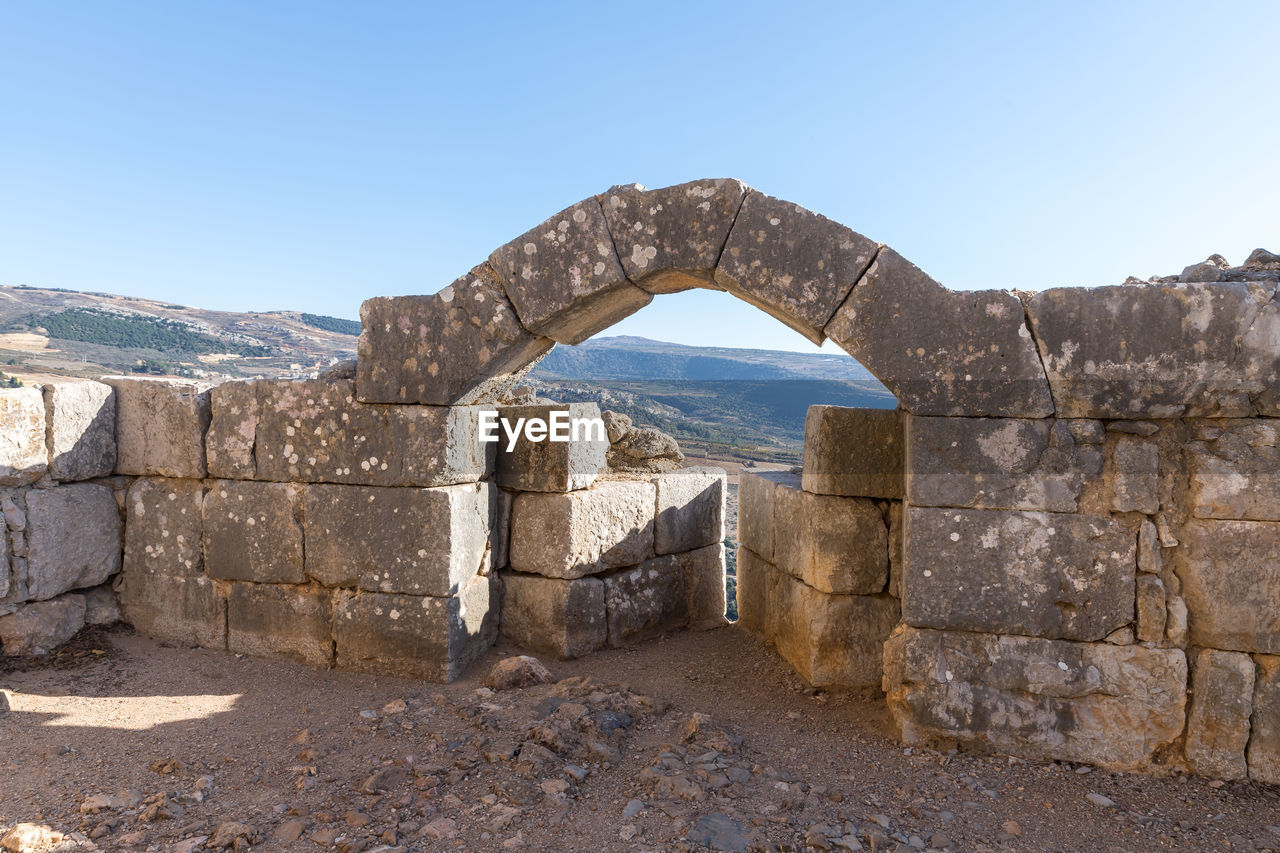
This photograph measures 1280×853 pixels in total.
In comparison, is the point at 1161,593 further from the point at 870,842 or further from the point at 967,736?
the point at 870,842

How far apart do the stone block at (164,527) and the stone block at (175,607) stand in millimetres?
58

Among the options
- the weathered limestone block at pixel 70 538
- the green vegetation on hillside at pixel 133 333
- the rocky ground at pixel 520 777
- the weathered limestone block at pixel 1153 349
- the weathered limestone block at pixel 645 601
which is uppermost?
the green vegetation on hillside at pixel 133 333

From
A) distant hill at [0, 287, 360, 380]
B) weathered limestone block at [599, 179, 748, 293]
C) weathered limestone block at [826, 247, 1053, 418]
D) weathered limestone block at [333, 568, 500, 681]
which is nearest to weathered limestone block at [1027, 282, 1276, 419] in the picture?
weathered limestone block at [826, 247, 1053, 418]

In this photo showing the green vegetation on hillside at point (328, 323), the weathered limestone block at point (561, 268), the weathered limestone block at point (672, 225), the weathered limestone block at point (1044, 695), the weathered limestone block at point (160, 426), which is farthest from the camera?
the green vegetation on hillside at point (328, 323)

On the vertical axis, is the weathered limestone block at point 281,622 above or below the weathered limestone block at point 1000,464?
below

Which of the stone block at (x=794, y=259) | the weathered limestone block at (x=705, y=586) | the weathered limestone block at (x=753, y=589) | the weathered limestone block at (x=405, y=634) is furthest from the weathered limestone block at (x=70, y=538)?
the weathered limestone block at (x=753, y=589)

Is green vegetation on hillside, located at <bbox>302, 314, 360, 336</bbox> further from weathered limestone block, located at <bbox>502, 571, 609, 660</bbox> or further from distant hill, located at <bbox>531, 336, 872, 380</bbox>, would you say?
weathered limestone block, located at <bbox>502, 571, 609, 660</bbox>

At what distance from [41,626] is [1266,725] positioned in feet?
20.9

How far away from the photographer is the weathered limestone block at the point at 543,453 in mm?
4680

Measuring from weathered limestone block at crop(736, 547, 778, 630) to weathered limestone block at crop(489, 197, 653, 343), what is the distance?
2.36 meters

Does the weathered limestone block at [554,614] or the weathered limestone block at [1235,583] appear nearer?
the weathered limestone block at [1235,583]

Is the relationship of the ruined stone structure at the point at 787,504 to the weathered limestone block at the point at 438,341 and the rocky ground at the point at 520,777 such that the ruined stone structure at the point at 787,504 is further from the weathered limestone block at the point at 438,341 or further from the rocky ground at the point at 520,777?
the rocky ground at the point at 520,777

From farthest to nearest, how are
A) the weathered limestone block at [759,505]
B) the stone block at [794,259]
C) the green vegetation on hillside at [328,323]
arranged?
1. the green vegetation on hillside at [328,323]
2. the weathered limestone block at [759,505]
3. the stone block at [794,259]

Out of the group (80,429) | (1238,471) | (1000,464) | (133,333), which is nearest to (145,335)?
(133,333)
